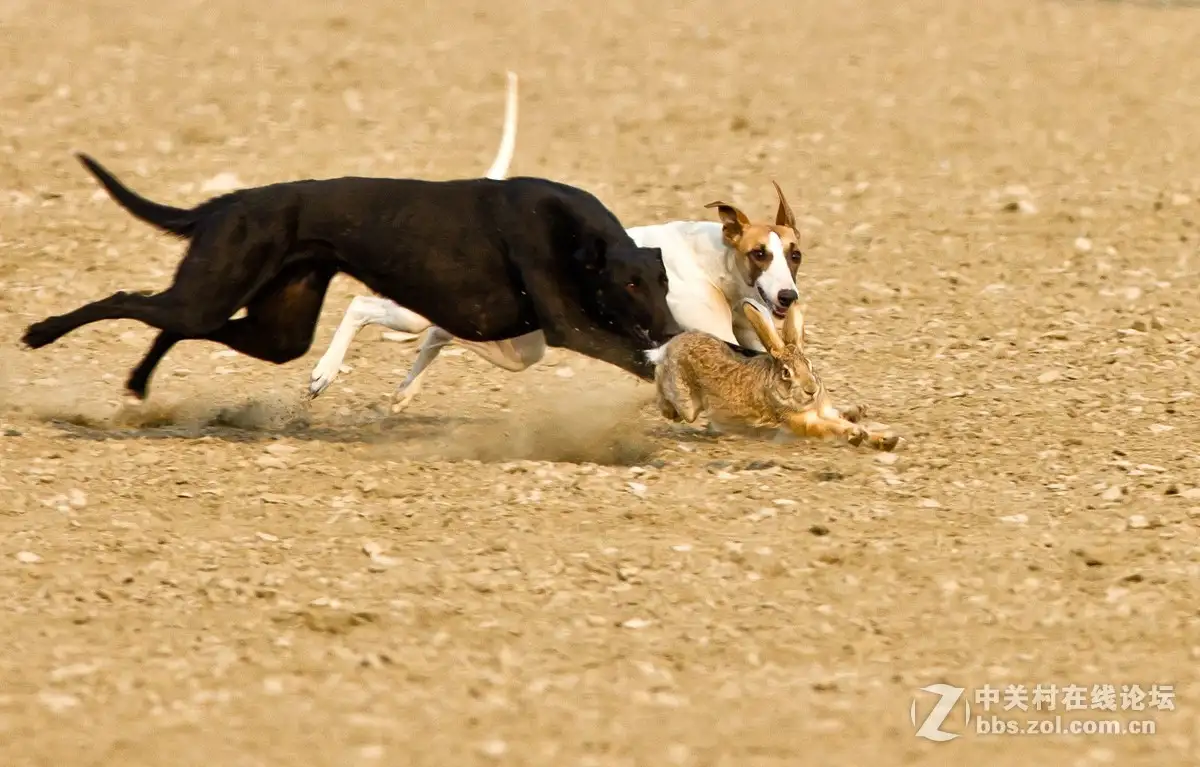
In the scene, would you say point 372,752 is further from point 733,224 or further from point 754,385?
point 733,224

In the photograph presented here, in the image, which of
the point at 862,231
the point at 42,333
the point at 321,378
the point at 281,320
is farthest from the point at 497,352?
the point at 862,231

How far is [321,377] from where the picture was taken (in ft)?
24.8

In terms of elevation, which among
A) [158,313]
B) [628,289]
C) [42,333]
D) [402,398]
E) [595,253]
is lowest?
[402,398]

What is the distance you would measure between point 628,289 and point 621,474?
673 mm

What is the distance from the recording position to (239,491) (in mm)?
6344

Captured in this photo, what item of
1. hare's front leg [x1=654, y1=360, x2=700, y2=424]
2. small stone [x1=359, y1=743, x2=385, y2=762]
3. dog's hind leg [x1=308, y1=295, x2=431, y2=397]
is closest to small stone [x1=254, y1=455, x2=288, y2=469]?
dog's hind leg [x1=308, y1=295, x2=431, y2=397]

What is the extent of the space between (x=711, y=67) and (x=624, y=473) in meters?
8.91

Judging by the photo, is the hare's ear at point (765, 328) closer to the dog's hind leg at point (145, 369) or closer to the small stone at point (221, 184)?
the dog's hind leg at point (145, 369)

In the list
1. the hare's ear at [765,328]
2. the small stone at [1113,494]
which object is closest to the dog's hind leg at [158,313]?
the hare's ear at [765,328]

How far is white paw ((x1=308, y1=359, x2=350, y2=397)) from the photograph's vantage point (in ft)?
24.8

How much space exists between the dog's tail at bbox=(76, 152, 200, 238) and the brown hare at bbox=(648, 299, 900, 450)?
70.2 inches

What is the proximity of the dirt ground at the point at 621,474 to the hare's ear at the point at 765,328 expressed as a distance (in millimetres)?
399

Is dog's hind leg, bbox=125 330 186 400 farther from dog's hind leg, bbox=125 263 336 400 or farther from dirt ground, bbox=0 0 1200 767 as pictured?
dirt ground, bbox=0 0 1200 767

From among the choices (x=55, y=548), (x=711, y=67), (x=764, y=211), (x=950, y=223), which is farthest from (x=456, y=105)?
(x=55, y=548)
